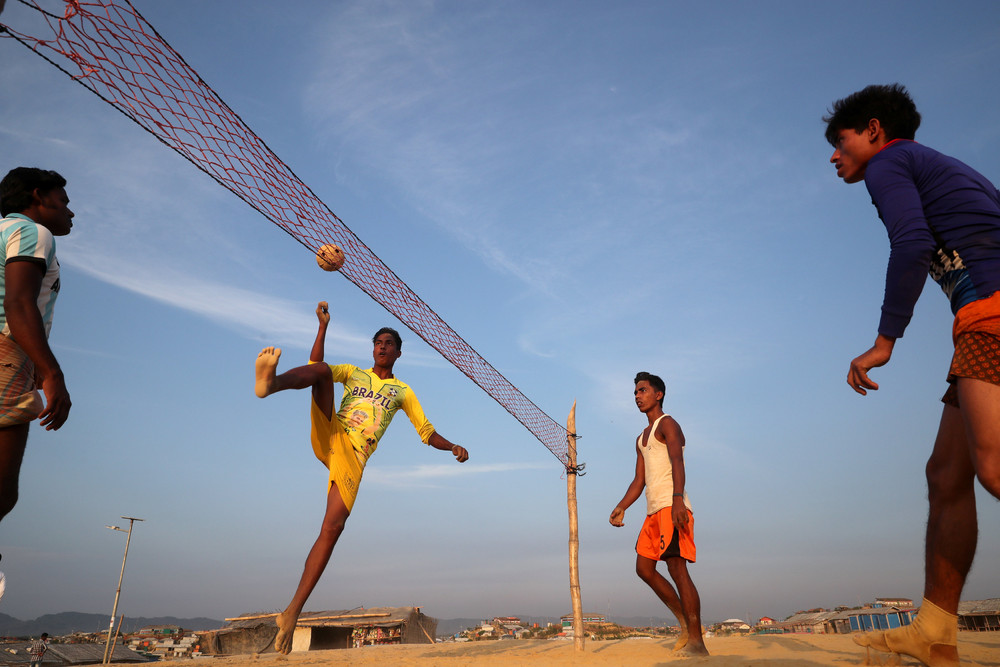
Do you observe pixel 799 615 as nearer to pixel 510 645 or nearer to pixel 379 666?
pixel 510 645

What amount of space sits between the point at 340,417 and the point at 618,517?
9.47 ft

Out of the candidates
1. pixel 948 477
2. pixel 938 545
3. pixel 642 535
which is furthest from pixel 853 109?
pixel 642 535

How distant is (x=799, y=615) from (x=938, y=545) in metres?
25.5

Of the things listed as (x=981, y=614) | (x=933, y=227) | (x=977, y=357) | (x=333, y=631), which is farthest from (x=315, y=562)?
(x=333, y=631)

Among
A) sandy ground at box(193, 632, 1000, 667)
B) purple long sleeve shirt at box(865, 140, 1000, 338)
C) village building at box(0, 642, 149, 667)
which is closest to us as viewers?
purple long sleeve shirt at box(865, 140, 1000, 338)

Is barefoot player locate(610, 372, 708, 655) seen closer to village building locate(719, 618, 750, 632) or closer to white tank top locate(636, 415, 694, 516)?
white tank top locate(636, 415, 694, 516)

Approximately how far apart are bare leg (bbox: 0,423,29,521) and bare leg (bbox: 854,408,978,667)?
12.3 feet

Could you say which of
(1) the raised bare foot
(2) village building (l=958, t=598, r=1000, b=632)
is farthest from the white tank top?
(2) village building (l=958, t=598, r=1000, b=632)

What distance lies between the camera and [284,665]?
4.25 meters

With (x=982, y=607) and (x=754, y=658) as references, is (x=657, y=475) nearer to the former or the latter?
(x=754, y=658)

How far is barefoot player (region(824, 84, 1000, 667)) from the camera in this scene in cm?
207

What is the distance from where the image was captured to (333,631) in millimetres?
19703

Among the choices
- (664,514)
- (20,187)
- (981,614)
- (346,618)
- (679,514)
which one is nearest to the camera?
(20,187)

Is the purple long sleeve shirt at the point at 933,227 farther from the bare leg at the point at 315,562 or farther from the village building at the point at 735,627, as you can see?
the village building at the point at 735,627
